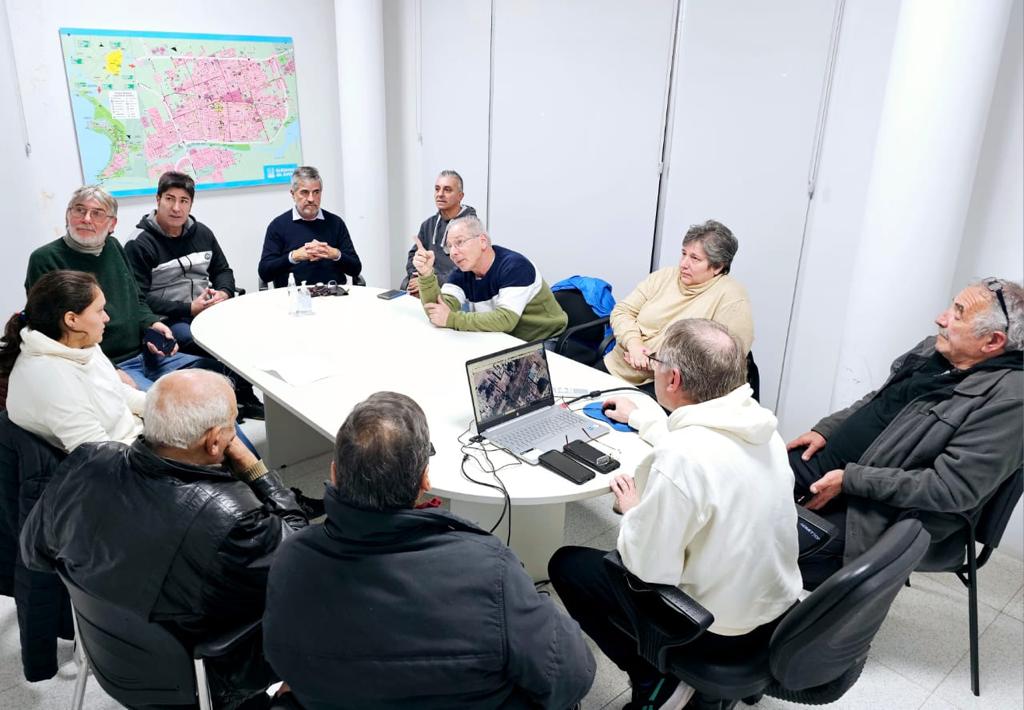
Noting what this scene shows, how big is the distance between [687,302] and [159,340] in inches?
95.4

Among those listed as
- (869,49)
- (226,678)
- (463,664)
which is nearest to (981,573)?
(869,49)

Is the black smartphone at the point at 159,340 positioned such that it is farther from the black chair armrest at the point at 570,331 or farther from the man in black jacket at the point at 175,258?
the black chair armrest at the point at 570,331

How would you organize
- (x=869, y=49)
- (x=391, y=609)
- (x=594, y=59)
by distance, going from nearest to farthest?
(x=391, y=609) < (x=869, y=49) < (x=594, y=59)

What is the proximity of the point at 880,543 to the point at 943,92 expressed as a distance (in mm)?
1899

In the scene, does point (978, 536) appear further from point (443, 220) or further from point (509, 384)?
point (443, 220)

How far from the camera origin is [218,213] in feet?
16.4

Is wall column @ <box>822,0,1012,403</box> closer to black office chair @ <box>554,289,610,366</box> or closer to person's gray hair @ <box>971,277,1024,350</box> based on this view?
person's gray hair @ <box>971,277,1024,350</box>

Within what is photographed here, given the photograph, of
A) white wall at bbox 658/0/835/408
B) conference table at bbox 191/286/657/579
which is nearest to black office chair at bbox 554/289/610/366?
conference table at bbox 191/286/657/579

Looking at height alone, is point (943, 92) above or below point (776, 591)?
above

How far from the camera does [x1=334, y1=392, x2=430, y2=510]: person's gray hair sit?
126 cm

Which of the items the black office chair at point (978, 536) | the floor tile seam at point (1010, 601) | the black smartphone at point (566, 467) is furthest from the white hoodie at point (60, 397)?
the floor tile seam at point (1010, 601)

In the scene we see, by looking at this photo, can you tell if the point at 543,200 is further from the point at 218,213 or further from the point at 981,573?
the point at 981,573

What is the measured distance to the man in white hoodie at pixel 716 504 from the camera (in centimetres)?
157

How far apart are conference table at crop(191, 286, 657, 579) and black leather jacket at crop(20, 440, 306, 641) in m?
0.56
